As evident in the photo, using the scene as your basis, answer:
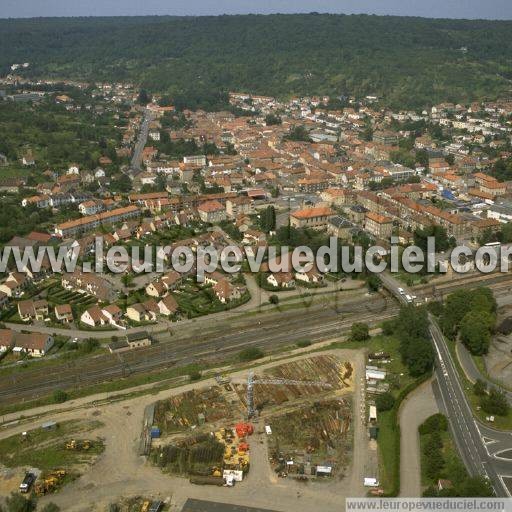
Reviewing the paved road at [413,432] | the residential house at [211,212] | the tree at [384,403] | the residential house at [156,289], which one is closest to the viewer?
the paved road at [413,432]

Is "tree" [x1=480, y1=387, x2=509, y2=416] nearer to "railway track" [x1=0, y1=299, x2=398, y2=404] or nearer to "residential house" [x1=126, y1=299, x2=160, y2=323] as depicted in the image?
"railway track" [x1=0, y1=299, x2=398, y2=404]

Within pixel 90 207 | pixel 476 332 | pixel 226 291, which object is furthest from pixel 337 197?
pixel 476 332

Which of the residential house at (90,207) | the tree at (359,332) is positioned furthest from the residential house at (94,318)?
the residential house at (90,207)

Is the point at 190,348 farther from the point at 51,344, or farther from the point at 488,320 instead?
the point at 488,320

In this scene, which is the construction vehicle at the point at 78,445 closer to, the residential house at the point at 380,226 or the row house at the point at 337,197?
the residential house at the point at 380,226

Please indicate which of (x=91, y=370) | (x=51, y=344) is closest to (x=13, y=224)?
(x=51, y=344)

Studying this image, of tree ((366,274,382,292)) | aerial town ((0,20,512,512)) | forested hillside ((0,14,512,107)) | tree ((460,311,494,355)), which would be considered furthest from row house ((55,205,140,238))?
forested hillside ((0,14,512,107))
